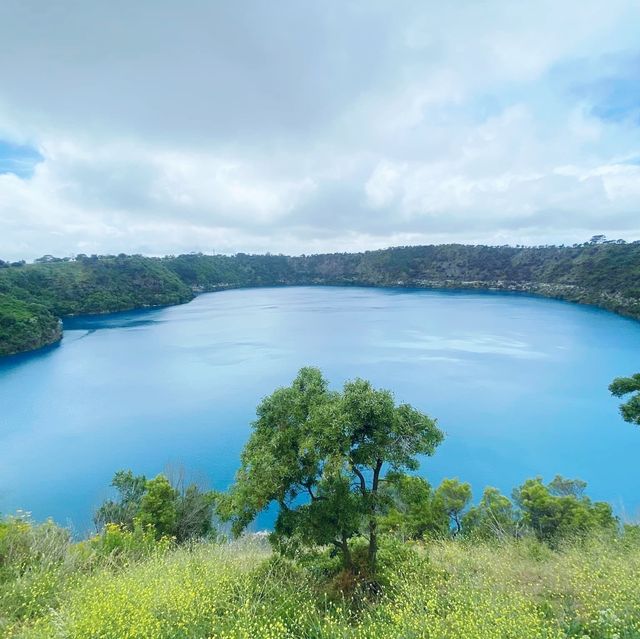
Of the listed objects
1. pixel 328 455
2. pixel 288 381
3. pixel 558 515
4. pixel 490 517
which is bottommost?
pixel 288 381

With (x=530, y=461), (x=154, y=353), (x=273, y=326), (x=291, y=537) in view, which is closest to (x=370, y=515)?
(x=291, y=537)

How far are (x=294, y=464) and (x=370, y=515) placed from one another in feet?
5.93

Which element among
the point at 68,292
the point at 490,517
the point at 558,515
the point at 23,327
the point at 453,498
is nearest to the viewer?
the point at 558,515

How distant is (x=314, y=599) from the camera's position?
23.3ft

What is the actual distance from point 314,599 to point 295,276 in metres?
156

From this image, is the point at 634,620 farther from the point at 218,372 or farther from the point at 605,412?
the point at 218,372

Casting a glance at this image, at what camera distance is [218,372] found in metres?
42.7

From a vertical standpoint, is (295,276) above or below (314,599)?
below

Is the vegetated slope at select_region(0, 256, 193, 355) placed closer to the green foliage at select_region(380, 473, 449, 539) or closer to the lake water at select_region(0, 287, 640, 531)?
the lake water at select_region(0, 287, 640, 531)

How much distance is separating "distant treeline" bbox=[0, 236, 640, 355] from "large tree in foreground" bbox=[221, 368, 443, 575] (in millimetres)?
55759

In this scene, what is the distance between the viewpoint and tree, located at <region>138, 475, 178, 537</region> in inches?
564

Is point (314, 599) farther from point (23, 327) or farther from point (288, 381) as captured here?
point (23, 327)

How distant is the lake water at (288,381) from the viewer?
2370 centimetres

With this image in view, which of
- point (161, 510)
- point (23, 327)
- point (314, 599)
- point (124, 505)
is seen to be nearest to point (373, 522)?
point (314, 599)
